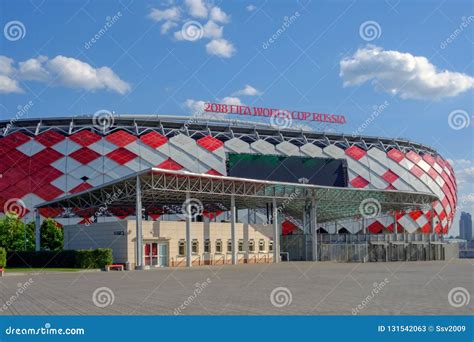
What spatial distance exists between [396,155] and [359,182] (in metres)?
10.6

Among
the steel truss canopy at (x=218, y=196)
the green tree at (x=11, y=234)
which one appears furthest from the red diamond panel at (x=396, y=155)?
the green tree at (x=11, y=234)

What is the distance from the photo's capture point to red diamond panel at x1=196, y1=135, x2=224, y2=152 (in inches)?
3076

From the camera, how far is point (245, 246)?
52.6m

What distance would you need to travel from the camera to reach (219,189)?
48.8 metres

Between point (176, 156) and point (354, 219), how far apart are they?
26709mm

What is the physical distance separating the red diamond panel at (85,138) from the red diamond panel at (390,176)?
4076 centimetres

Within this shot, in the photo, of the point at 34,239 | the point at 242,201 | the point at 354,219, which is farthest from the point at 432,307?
the point at 354,219

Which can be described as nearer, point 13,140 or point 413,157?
point 13,140

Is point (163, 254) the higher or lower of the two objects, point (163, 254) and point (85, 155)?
the lower

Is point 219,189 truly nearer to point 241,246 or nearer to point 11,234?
point 241,246

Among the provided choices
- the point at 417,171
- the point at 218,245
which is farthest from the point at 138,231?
the point at 417,171

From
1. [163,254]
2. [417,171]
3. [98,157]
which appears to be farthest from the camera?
[417,171]

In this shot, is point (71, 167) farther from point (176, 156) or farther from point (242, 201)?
point (242, 201)

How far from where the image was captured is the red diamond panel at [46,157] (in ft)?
238
